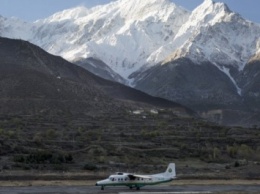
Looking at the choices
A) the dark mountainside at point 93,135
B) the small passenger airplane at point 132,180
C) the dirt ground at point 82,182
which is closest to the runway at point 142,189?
the small passenger airplane at point 132,180

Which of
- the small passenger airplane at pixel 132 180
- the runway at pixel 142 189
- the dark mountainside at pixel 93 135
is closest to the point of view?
the runway at pixel 142 189

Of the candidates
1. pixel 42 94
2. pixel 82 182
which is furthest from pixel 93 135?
pixel 82 182

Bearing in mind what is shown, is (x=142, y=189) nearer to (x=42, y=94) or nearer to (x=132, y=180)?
(x=132, y=180)

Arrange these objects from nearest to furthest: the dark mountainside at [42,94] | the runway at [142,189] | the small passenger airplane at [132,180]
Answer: the runway at [142,189] < the small passenger airplane at [132,180] < the dark mountainside at [42,94]

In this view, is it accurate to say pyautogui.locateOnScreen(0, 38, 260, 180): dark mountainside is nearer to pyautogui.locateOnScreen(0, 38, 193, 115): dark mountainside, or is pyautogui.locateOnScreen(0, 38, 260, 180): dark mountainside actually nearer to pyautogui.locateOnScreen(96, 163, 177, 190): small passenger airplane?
pyautogui.locateOnScreen(0, 38, 193, 115): dark mountainside

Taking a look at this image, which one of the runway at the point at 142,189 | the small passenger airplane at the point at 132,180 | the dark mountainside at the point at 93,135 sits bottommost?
the runway at the point at 142,189

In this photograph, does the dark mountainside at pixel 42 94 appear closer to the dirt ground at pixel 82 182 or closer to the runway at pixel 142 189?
the dirt ground at pixel 82 182

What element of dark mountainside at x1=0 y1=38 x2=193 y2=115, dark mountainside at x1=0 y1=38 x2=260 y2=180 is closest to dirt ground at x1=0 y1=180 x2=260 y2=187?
dark mountainside at x1=0 y1=38 x2=260 y2=180

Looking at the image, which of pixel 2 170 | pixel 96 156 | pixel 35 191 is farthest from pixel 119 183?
pixel 96 156
